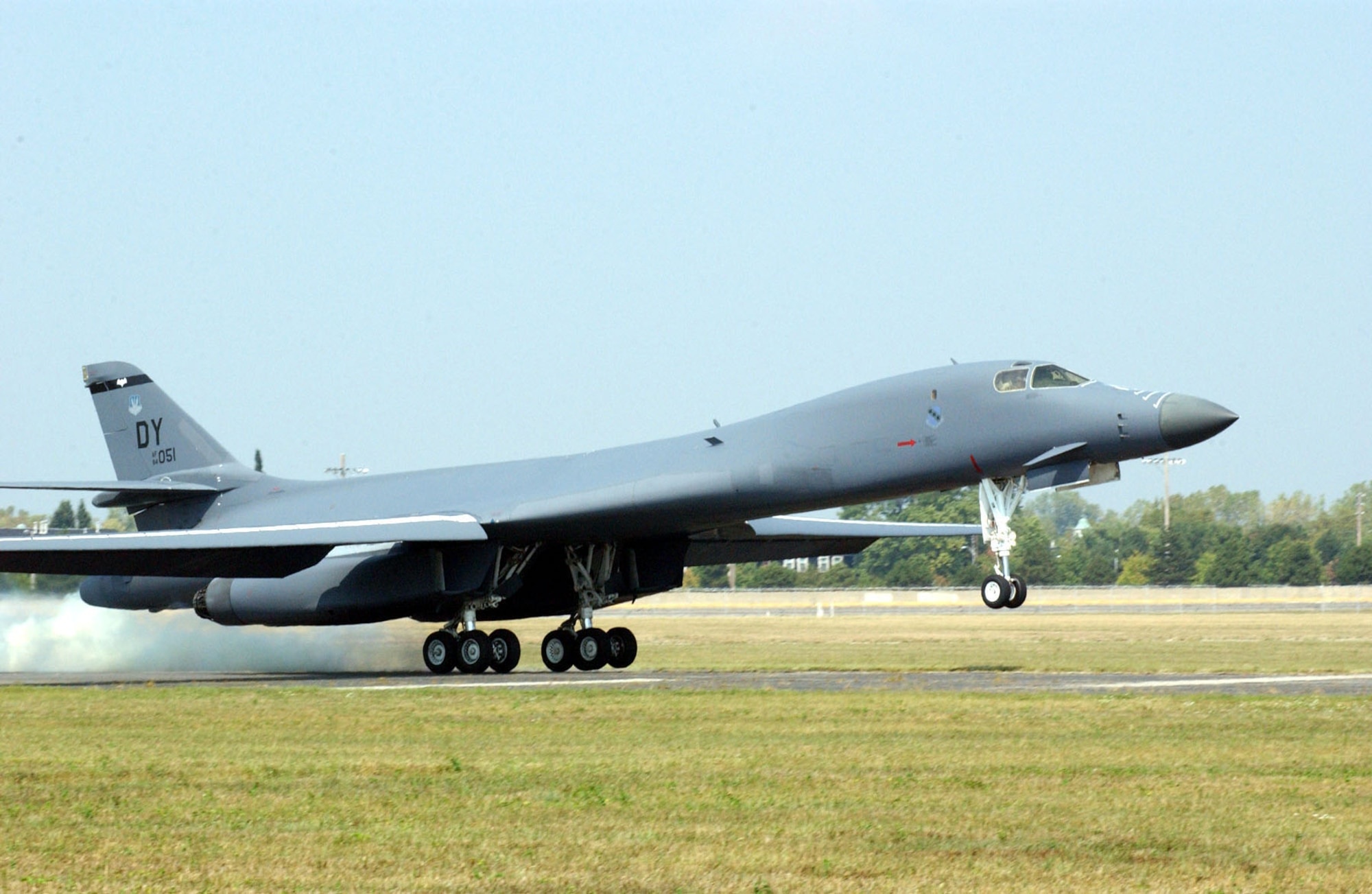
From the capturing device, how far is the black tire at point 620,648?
2486 cm

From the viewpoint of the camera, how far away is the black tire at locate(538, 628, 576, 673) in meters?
24.7

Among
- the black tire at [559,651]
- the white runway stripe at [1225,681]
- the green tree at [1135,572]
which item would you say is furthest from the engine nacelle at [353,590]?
the green tree at [1135,572]

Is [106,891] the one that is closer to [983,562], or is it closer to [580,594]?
[580,594]

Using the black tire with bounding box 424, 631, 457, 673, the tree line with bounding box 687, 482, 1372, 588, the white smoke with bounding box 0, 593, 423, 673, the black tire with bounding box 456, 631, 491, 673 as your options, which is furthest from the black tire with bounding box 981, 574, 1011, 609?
the tree line with bounding box 687, 482, 1372, 588

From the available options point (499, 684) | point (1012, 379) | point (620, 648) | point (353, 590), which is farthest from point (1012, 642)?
point (499, 684)

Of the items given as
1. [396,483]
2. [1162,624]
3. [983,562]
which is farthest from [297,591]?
[983,562]

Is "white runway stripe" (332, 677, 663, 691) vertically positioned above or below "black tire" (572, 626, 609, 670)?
below

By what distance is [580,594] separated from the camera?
24.8 metres

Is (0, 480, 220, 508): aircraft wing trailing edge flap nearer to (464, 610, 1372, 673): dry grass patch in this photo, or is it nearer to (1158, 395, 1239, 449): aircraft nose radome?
A: (464, 610, 1372, 673): dry grass patch

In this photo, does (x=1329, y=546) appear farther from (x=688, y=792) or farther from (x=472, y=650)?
(x=688, y=792)

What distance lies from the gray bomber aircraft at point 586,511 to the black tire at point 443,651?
0.09 ft

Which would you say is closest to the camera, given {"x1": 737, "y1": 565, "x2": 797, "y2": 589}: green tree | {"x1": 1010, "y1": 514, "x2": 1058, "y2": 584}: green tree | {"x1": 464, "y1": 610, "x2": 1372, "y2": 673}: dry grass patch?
{"x1": 464, "y1": 610, "x2": 1372, "y2": 673}: dry grass patch

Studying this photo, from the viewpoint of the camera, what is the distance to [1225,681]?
1978 cm

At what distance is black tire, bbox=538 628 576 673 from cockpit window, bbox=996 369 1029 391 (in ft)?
25.0
